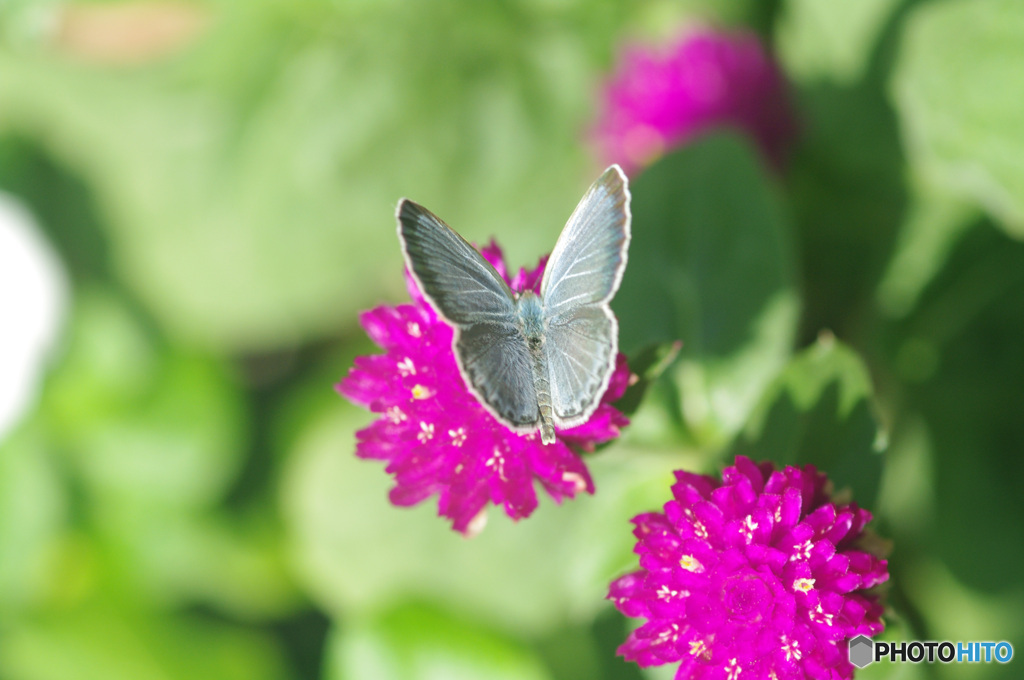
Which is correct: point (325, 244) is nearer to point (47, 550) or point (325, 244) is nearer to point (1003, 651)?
point (47, 550)

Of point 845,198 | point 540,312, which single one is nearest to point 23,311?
point 540,312

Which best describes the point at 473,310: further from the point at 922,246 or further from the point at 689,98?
the point at 922,246

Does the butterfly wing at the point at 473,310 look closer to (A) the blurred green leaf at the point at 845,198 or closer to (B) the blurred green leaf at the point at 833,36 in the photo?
(A) the blurred green leaf at the point at 845,198

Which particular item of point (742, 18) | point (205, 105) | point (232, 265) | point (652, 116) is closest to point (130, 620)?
point (232, 265)

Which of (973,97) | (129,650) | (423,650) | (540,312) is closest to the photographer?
(540,312)

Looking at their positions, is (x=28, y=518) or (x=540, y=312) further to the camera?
(x=28, y=518)

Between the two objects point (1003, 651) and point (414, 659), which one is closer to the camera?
point (1003, 651)

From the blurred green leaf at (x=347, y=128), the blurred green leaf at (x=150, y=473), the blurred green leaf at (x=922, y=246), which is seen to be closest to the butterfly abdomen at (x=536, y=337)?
the blurred green leaf at (x=347, y=128)

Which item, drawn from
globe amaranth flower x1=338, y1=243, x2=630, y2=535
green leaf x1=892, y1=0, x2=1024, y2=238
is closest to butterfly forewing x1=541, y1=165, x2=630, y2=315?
globe amaranth flower x1=338, y1=243, x2=630, y2=535
